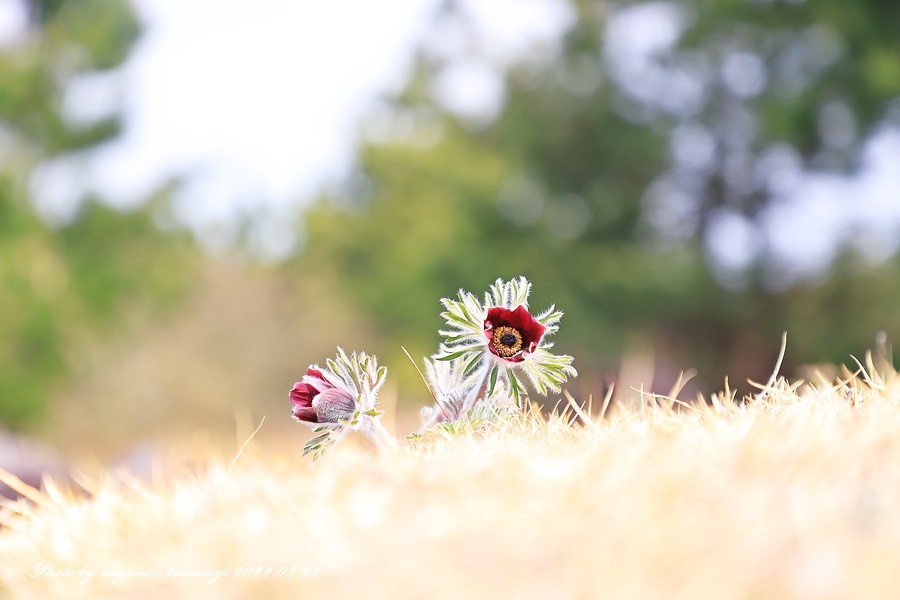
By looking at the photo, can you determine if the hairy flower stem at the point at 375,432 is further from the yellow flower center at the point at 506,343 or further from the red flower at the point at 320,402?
the yellow flower center at the point at 506,343

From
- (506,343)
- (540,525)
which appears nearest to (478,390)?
(506,343)

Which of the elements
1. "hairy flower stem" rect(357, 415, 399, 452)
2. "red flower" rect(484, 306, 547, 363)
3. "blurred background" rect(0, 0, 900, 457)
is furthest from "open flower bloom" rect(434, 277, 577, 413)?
"blurred background" rect(0, 0, 900, 457)

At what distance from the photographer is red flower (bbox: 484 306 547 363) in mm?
1560

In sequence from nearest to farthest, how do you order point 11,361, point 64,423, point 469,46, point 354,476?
point 354,476
point 11,361
point 64,423
point 469,46

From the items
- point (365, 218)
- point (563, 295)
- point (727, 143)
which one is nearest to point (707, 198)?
point (727, 143)

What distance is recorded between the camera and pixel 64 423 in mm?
10562

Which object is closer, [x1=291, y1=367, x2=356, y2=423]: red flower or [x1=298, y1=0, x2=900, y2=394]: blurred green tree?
[x1=291, y1=367, x2=356, y2=423]: red flower

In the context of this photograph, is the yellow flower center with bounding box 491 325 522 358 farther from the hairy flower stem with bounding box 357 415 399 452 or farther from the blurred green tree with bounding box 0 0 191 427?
the blurred green tree with bounding box 0 0 191 427

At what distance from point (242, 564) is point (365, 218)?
1294cm

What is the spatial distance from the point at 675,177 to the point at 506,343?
9.18 m

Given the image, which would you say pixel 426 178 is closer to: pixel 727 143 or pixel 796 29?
pixel 727 143

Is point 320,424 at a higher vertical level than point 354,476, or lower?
higher

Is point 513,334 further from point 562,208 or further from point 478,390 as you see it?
point 562,208

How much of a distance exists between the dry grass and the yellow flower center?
0.20m
